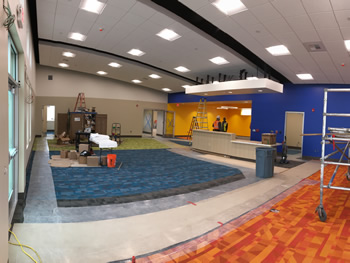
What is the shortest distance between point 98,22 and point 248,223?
644cm

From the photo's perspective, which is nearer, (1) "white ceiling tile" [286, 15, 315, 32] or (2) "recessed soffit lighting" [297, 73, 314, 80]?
(1) "white ceiling tile" [286, 15, 315, 32]

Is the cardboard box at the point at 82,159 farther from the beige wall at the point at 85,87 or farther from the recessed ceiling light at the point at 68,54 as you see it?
the beige wall at the point at 85,87

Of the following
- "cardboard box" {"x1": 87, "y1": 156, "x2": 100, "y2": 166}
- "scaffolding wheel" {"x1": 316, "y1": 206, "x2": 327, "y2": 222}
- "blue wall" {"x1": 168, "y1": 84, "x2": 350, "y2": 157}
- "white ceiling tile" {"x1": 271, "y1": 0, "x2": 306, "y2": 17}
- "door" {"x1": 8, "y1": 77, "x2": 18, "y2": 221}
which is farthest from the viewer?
"blue wall" {"x1": 168, "y1": 84, "x2": 350, "y2": 157}

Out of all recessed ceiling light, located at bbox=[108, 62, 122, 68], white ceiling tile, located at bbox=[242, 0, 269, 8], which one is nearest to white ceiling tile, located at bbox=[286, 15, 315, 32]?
white ceiling tile, located at bbox=[242, 0, 269, 8]

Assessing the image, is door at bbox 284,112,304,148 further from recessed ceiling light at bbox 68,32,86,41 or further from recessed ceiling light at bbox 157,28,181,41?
recessed ceiling light at bbox 68,32,86,41

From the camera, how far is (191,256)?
2.68 meters

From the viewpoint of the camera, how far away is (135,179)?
5.98m

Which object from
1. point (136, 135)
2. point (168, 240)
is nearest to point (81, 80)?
point (136, 135)

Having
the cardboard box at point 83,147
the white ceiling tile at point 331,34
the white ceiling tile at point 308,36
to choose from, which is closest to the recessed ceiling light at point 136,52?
the cardboard box at point 83,147

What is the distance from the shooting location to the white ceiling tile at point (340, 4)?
162 inches

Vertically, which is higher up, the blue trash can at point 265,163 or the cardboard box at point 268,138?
the cardboard box at point 268,138

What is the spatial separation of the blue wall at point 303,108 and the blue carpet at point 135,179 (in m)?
5.13

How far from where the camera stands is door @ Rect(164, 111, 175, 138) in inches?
753

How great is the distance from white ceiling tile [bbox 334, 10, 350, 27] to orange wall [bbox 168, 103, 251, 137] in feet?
45.4
